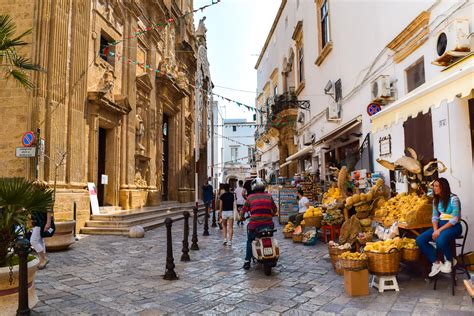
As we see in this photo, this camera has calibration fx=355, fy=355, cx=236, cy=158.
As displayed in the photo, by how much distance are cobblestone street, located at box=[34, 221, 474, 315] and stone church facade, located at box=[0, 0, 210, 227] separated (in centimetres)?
Answer: 373

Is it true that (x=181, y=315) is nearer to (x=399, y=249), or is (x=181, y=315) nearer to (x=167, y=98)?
(x=399, y=249)

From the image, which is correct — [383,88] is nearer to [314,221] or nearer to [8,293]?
[314,221]

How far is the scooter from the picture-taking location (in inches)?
234

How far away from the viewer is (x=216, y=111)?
45.7 metres

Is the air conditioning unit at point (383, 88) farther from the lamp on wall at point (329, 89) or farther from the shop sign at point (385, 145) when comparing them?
the lamp on wall at point (329, 89)

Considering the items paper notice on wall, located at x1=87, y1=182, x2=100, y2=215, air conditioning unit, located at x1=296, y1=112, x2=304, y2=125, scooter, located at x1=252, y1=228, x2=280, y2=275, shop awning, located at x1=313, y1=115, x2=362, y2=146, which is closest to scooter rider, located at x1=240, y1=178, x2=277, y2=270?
scooter, located at x1=252, y1=228, x2=280, y2=275

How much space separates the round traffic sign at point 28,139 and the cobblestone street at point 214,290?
3198 mm

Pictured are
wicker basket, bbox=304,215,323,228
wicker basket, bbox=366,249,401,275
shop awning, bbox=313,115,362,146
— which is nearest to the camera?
wicker basket, bbox=366,249,401,275

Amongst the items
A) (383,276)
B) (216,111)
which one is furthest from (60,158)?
(216,111)

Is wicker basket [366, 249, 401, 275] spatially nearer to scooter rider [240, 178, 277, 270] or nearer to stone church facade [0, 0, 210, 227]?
scooter rider [240, 178, 277, 270]

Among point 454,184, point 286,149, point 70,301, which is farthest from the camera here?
point 286,149

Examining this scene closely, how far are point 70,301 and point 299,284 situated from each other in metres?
3.22

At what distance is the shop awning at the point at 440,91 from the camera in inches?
167

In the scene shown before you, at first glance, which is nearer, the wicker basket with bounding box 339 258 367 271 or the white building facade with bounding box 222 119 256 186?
the wicker basket with bounding box 339 258 367 271
